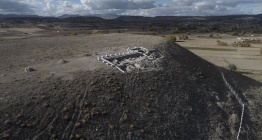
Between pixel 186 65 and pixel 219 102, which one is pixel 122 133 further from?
pixel 186 65

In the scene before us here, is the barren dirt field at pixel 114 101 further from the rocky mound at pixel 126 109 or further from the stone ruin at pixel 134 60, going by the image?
the stone ruin at pixel 134 60

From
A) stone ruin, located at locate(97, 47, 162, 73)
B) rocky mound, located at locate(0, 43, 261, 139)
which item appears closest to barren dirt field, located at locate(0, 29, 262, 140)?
rocky mound, located at locate(0, 43, 261, 139)

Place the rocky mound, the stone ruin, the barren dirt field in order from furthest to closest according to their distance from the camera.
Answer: the stone ruin → the barren dirt field → the rocky mound

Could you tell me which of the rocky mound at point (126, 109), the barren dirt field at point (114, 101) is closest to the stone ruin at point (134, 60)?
the barren dirt field at point (114, 101)

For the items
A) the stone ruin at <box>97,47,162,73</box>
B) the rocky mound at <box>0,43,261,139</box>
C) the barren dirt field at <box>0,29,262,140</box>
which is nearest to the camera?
the rocky mound at <box>0,43,261,139</box>

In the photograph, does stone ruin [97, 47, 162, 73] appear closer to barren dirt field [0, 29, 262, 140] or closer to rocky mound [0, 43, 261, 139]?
barren dirt field [0, 29, 262, 140]

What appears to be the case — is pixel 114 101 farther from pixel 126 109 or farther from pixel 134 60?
pixel 134 60

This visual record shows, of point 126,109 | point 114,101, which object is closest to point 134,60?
point 114,101

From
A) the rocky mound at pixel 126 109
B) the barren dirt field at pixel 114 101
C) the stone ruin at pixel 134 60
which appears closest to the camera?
the rocky mound at pixel 126 109

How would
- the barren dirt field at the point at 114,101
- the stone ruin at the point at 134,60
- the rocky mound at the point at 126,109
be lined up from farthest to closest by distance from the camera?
the stone ruin at the point at 134,60
the barren dirt field at the point at 114,101
the rocky mound at the point at 126,109

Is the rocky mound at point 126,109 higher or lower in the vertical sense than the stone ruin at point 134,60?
lower
